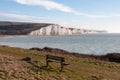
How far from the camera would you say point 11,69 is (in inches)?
941

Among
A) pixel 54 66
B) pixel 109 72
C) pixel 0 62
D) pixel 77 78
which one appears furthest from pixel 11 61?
pixel 109 72

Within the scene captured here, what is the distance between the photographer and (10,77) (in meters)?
21.7

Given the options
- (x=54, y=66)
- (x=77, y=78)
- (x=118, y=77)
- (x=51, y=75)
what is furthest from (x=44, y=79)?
(x=118, y=77)

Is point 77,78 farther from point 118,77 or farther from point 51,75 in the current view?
point 118,77

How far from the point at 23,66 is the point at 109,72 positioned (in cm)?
Answer: 928

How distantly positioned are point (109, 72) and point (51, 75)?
810 cm

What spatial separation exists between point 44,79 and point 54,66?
16.1ft

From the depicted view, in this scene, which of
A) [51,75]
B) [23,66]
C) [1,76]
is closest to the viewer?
[1,76]

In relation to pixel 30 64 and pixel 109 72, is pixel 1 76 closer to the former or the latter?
pixel 30 64

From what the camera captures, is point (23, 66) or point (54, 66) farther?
point (54, 66)

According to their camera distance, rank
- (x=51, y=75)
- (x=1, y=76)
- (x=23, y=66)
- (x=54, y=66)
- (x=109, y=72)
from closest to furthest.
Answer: (x=1, y=76) < (x=51, y=75) < (x=23, y=66) < (x=54, y=66) < (x=109, y=72)

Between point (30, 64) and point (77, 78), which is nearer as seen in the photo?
point (77, 78)

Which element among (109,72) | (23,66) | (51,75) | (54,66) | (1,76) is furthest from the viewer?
(109,72)

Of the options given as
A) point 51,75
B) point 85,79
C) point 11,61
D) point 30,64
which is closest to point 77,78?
point 85,79
